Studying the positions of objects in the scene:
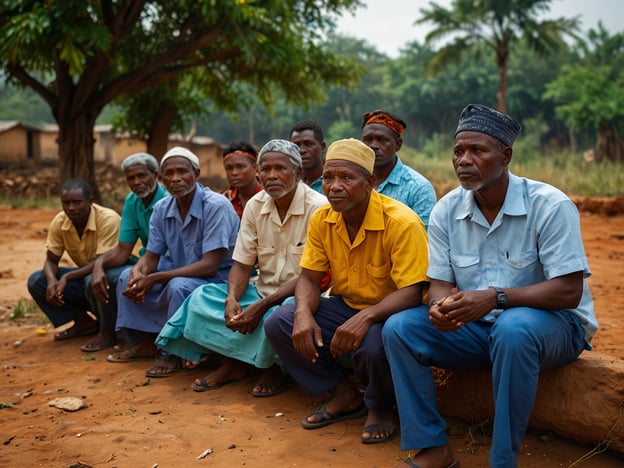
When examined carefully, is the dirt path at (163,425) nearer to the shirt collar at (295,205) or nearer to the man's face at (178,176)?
the shirt collar at (295,205)

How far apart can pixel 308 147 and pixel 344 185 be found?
171cm

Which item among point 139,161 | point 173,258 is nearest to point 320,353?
point 173,258

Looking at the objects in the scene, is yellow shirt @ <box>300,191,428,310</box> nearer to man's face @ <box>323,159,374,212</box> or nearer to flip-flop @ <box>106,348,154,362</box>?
man's face @ <box>323,159,374,212</box>

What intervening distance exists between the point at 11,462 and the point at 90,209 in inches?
105

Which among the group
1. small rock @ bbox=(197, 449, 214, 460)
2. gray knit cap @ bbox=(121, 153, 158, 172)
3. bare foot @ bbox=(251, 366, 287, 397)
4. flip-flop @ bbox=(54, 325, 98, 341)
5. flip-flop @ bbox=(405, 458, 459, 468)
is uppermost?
gray knit cap @ bbox=(121, 153, 158, 172)

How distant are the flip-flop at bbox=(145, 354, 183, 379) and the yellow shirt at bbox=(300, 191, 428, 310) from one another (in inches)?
A: 63.7

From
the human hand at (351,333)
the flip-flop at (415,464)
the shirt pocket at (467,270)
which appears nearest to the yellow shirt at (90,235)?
the human hand at (351,333)

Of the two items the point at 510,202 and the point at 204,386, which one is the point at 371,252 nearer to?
the point at 510,202

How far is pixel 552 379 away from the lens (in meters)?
3.12

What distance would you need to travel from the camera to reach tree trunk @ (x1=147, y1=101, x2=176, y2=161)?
727 inches

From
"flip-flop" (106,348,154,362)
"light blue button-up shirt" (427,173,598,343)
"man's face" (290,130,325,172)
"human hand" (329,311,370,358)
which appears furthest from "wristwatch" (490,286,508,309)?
"flip-flop" (106,348,154,362)

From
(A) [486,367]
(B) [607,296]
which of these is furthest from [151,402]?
(B) [607,296]

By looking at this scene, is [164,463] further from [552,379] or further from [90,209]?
[90,209]

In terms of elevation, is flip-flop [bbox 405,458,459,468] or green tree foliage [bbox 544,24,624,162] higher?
green tree foliage [bbox 544,24,624,162]
